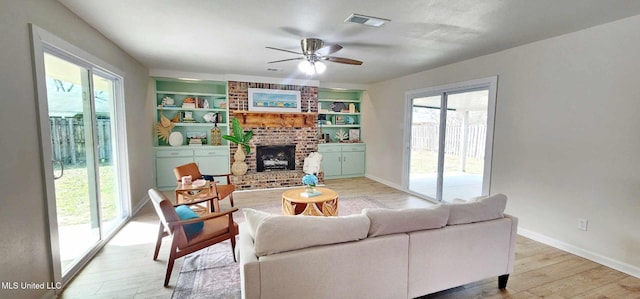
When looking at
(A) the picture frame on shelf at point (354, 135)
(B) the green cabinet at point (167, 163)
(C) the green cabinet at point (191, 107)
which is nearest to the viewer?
(B) the green cabinet at point (167, 163)

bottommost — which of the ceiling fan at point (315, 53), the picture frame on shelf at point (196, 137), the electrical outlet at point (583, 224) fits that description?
the electrical outlet at point (583, 224)

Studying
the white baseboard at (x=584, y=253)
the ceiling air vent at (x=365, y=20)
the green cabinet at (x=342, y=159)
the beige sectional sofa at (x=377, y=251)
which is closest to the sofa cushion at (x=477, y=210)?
the beige sectional sofa at (x=377, y=251)

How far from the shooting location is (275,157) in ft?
20.5

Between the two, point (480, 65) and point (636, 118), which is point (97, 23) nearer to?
point (480, 65)

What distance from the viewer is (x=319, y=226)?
1725 mm

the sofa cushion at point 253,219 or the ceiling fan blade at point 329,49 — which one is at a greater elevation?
the ceiling fan blade at point 329,49

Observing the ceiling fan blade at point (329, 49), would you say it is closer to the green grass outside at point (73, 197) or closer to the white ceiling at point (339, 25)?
the white ceiling at point (339, 25)

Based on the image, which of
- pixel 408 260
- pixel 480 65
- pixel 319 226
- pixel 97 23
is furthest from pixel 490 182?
pixel 97 23

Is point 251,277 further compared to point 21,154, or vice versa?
point 21,154

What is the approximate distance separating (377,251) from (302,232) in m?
0.54

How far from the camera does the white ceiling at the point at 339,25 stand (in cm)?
228

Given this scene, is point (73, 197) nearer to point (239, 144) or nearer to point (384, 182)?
point (239, 144)

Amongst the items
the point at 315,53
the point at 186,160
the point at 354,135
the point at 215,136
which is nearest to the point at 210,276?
the point at 315,53

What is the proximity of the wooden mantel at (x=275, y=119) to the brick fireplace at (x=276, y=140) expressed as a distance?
0.07 metres
